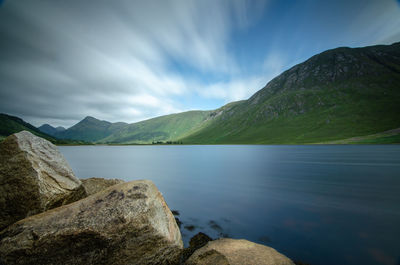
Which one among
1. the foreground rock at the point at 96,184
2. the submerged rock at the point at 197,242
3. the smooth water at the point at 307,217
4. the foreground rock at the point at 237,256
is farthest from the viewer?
the foreground rock at the point at 96,184

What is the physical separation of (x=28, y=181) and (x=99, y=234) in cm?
464

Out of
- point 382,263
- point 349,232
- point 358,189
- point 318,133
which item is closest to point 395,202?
point 358,189

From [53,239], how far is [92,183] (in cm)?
1133

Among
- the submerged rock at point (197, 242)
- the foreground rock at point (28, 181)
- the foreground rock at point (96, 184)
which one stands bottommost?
the submerged rock at point (197, 242)

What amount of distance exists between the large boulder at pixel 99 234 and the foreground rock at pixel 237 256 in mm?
1295

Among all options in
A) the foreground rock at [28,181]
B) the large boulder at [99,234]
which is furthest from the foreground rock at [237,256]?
the foreground rock at [28,181]

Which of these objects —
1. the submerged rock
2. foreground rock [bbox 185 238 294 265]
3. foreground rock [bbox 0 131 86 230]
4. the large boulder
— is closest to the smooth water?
the submerged rock

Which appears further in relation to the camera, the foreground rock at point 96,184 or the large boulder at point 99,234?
the foreground rock at point 96,184

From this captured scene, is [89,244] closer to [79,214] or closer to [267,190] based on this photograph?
[79,214]

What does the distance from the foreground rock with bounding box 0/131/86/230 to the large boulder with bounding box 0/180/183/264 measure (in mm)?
1296

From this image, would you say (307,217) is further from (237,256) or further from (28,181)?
(28,181)

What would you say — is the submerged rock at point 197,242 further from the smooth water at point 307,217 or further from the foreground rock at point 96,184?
the foreground rock at point 96,184

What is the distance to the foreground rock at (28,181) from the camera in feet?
25.8

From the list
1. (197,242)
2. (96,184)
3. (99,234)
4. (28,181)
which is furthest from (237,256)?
(96,184)
